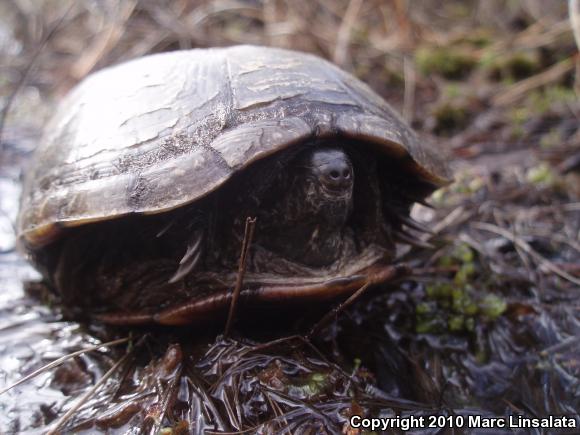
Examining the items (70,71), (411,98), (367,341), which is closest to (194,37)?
(70,71)

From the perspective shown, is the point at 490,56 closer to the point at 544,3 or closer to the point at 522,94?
the point at 522,94

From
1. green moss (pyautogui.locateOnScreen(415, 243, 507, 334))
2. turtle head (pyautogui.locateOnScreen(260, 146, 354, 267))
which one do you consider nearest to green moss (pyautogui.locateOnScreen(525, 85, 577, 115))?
green moss (pyautogui.locateOnScreen(415, 243, 507, 334))

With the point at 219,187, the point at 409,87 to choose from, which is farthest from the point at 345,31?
the point at 219,187

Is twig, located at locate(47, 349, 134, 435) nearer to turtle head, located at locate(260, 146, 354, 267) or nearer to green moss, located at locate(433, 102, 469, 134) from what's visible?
turtle head, located at locate(260, 146, 354, 267)

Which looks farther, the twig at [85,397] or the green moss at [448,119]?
the green moss at [448,119]

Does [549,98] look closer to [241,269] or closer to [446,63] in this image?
[446,63]

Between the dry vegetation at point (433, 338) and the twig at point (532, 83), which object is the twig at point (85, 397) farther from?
the twig at point (532, 83)

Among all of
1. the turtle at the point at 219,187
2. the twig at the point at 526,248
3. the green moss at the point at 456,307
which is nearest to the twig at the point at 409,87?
the twig at the point at 526,248
